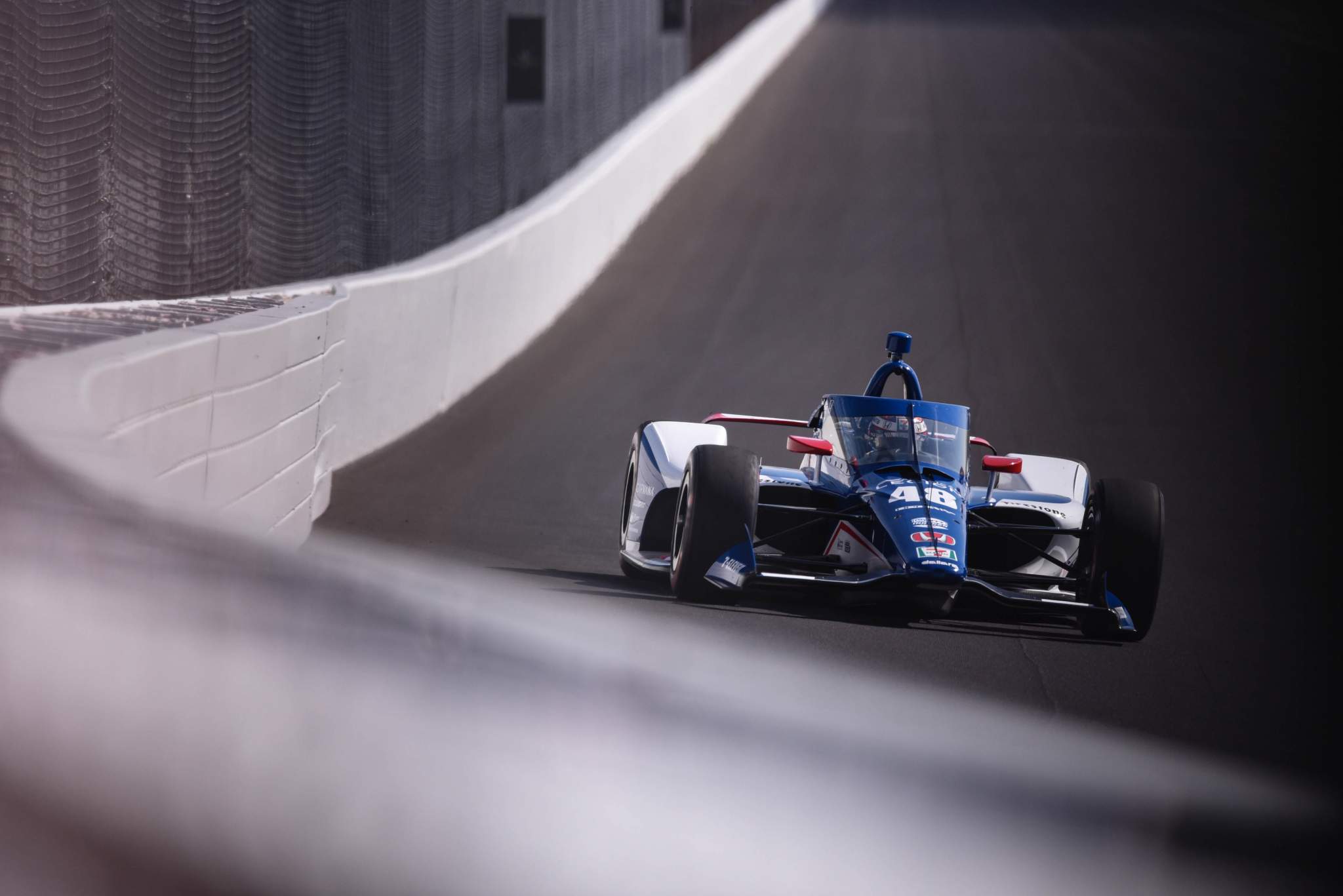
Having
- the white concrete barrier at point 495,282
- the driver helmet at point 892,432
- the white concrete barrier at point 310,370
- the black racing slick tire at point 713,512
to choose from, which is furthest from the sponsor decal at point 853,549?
the white concrete barrier at point 495,282

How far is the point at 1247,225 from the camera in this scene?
Result: 844 inches

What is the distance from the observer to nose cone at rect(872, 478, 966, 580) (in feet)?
22.6

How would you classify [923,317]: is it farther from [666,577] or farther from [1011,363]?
[666,577]

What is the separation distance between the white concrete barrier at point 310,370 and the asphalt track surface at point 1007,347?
398mm

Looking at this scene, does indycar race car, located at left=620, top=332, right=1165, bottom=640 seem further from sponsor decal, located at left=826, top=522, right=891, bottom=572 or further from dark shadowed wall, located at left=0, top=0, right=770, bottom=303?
dark shadowed wall, located at left=0, top=0, right=770, bottom=303

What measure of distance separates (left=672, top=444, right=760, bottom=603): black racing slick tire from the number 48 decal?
68cm

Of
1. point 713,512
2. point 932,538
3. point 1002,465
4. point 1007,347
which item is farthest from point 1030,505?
point 1007,347

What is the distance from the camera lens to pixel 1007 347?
16703 mm

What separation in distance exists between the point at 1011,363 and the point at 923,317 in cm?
207

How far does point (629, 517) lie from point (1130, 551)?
2.58 m

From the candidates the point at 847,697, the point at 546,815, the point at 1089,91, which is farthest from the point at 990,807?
the point at 1089,91

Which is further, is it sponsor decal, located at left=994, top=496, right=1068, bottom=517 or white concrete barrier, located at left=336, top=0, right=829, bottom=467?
white concrete barrier, located at left=336, top=0, right=829, bottom=467

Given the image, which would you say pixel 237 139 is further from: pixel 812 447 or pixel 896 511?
pixel 896 511

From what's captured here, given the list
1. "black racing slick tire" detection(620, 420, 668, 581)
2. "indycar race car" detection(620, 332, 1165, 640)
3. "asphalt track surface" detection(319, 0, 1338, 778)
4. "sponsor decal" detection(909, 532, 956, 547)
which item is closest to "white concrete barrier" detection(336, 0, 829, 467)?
"asphalt track surface" detection(319, 0, 1338, 778)
